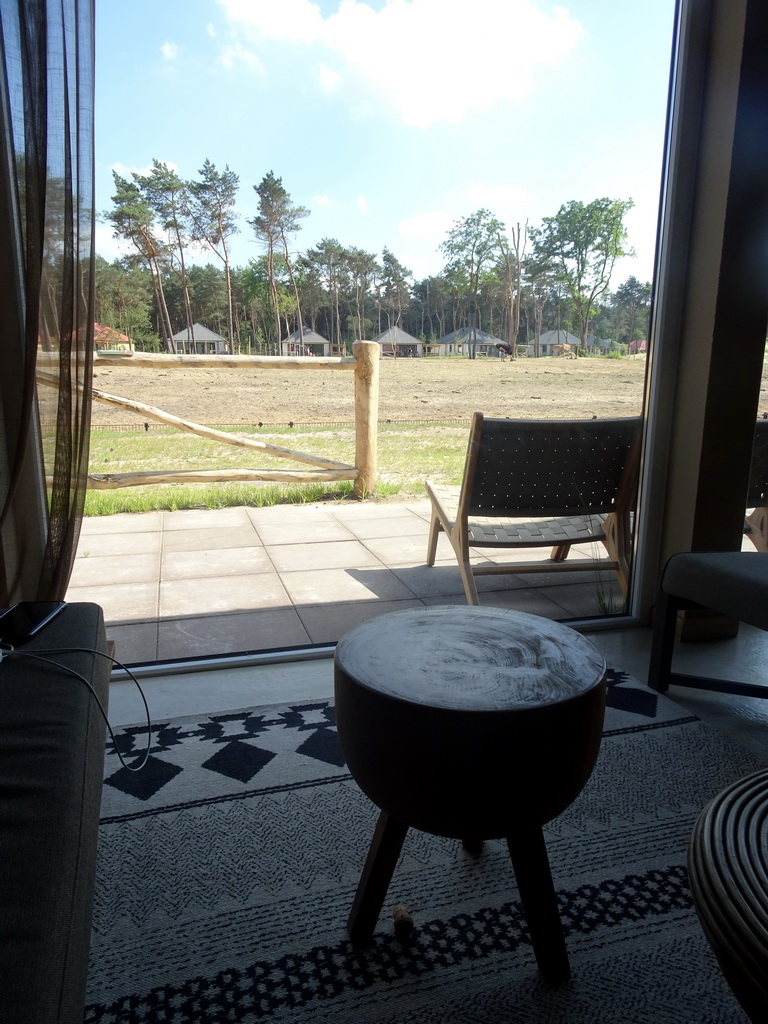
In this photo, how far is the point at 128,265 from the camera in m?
2.23

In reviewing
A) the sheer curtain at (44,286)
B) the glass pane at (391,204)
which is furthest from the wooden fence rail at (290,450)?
the sheer curtain at (44,286)

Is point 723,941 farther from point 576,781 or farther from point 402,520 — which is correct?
point 402,520

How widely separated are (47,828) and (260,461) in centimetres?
380

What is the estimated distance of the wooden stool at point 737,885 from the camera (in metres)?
0.75

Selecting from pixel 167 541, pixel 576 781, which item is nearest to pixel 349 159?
pixel 167 541

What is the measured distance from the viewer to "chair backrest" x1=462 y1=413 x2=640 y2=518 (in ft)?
8.82

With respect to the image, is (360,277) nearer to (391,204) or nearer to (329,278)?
(329,278)

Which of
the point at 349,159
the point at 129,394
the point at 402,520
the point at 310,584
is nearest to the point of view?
the point at 349,159

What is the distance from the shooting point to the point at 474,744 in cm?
102

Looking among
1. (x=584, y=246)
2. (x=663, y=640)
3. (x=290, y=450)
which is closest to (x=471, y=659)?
(x=663, y=640)

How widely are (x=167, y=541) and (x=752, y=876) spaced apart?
10.7 feet

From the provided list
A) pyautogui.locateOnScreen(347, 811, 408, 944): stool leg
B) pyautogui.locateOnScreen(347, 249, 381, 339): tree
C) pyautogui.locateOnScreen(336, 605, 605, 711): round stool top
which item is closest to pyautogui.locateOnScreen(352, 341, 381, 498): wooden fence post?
pyautogui.locateOnScreen(347, 249, 381, 339): tree

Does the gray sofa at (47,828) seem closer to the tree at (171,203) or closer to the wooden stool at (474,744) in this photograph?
the wooden stool at (474,744)

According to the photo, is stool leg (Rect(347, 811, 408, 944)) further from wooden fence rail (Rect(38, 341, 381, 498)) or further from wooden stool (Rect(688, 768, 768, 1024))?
wooden fence rail (Rect(38, 341, 381, 498))
